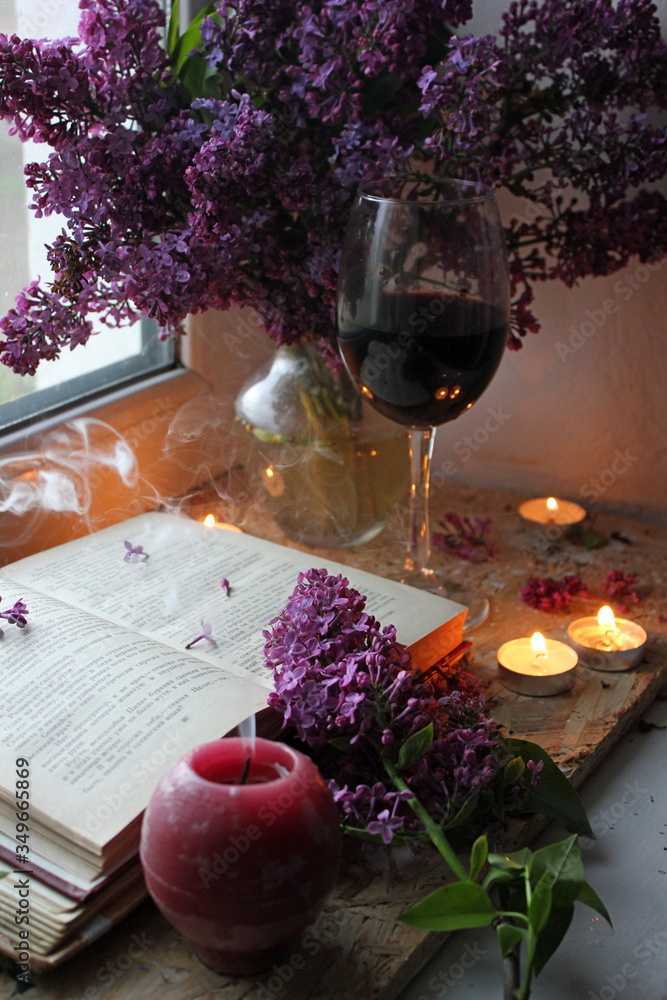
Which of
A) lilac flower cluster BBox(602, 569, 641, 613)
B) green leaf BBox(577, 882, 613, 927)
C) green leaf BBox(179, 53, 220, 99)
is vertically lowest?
lilac flower cluster BBox(602, 569, 641, 613)

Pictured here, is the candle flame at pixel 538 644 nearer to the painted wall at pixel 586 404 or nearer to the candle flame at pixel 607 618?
the candle flame at pixel 607 618

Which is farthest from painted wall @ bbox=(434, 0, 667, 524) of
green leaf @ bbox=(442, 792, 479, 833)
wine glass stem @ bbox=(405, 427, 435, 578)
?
green leaf @ bbox=(442, 792, 479, 833)

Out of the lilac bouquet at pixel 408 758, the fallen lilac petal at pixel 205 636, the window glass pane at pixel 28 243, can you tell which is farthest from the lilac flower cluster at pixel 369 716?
the window glass pane at pixel 28 243

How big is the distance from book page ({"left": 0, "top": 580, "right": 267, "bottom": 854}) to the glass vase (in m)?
0.32

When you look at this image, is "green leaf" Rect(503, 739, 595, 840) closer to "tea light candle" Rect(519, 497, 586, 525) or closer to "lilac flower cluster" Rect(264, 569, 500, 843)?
"lilac flower cluster" Rect(264, 569, 500, 843)

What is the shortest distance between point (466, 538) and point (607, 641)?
26 centimetres

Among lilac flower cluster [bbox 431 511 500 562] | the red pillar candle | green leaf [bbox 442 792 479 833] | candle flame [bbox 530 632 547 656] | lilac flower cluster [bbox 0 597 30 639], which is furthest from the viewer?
lilac flower cluster [bbox 431 511 500 562]

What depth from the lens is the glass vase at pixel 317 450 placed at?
101 cm

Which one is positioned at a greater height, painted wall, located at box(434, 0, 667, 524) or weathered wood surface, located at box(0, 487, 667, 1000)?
painted wall, located at box(434, 0, 667, 524)

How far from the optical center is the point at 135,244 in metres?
0.85

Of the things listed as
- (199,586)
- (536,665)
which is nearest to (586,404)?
(536,665)

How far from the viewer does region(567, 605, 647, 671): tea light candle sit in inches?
33.2

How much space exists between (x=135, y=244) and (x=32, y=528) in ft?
1.02

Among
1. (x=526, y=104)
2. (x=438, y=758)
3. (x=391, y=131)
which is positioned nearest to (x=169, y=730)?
(x=438, y=758)
